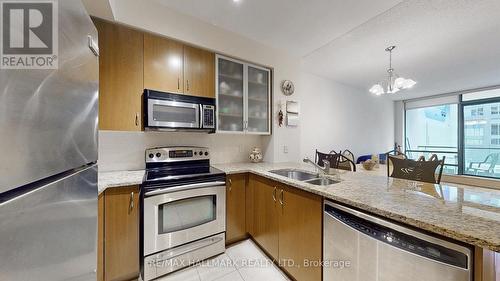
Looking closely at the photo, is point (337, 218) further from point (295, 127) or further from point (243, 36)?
point (243, 36)

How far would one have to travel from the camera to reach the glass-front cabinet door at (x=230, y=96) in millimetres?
2285

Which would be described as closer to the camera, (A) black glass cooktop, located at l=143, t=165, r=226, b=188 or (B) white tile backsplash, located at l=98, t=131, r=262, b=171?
(A) black glass cooktop, located at l=143, t=165, r=226, b=188

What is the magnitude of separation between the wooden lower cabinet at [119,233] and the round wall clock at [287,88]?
2175 mm

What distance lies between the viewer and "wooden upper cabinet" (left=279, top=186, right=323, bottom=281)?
1268 millimetres

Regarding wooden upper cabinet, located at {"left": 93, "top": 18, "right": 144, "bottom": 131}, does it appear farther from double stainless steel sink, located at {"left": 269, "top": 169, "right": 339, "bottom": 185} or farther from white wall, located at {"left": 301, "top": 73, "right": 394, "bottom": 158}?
white wall, located at {"left": 301, "top": 73, "right": 394, "bottom": 158}

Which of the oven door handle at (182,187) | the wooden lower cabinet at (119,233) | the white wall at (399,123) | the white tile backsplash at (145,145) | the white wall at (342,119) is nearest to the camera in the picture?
the wooden lower cabinet at (119,233)

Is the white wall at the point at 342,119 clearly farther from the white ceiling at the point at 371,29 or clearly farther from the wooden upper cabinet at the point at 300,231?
the wooden upper cabinet at the point at 300,231

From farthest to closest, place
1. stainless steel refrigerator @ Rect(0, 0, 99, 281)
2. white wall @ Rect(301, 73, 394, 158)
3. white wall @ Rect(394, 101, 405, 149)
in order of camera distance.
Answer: white wall @ Rect(394, 101, 405, 149) < white wall @ Rect(301, 73, 394, 158) < stainless steel refrigerator @ Rect(0, 0, 99, 281)

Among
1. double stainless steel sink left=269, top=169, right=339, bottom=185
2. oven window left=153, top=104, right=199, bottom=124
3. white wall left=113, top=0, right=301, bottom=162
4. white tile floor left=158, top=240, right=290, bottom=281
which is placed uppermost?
white wall left=113, top=0, right=301, bottom=162

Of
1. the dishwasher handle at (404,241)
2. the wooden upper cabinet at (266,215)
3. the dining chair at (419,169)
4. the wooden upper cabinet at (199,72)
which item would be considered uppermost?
the wooden upper cabinet at (199,72)

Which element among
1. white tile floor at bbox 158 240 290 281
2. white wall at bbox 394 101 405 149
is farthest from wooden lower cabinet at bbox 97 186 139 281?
white wall at bbox 394 101 405 149

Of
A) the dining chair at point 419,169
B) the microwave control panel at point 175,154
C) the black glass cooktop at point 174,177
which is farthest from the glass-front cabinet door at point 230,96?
the dining chair at point 419,169

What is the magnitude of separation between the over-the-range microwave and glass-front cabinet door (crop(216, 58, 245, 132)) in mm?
201

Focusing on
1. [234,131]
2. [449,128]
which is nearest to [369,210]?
[234,131]
